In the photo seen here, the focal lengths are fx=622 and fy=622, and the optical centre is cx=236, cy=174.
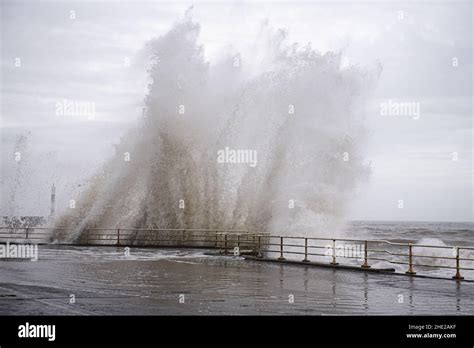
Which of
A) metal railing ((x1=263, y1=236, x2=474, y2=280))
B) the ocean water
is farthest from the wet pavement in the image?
the ocean water

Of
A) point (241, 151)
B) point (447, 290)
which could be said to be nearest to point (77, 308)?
point (447, 290)

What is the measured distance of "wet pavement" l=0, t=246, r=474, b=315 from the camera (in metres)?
12.3

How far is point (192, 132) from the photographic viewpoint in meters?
43.8

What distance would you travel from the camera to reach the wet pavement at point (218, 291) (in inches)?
483

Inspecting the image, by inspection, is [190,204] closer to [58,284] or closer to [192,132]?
[192,132]

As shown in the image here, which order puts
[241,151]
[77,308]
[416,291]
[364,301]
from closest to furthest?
1. [77,308]
2. [364,301]
3. [416,291]
4. [241,151]

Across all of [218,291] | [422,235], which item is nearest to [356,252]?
[218,291]

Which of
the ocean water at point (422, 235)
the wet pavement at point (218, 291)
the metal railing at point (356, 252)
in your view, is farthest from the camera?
the ocean water at point (422, 235)

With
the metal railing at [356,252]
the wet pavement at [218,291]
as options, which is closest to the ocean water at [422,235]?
the metal railing at [356,252]

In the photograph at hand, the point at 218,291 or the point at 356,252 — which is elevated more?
the point at 356,252

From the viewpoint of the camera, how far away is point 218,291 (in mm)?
15469

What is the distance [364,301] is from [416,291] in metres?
2.98

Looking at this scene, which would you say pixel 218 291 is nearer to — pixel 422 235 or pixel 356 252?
pixel 356 252

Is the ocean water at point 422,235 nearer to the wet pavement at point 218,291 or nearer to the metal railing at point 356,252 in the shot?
the metal railing at point 356,252
